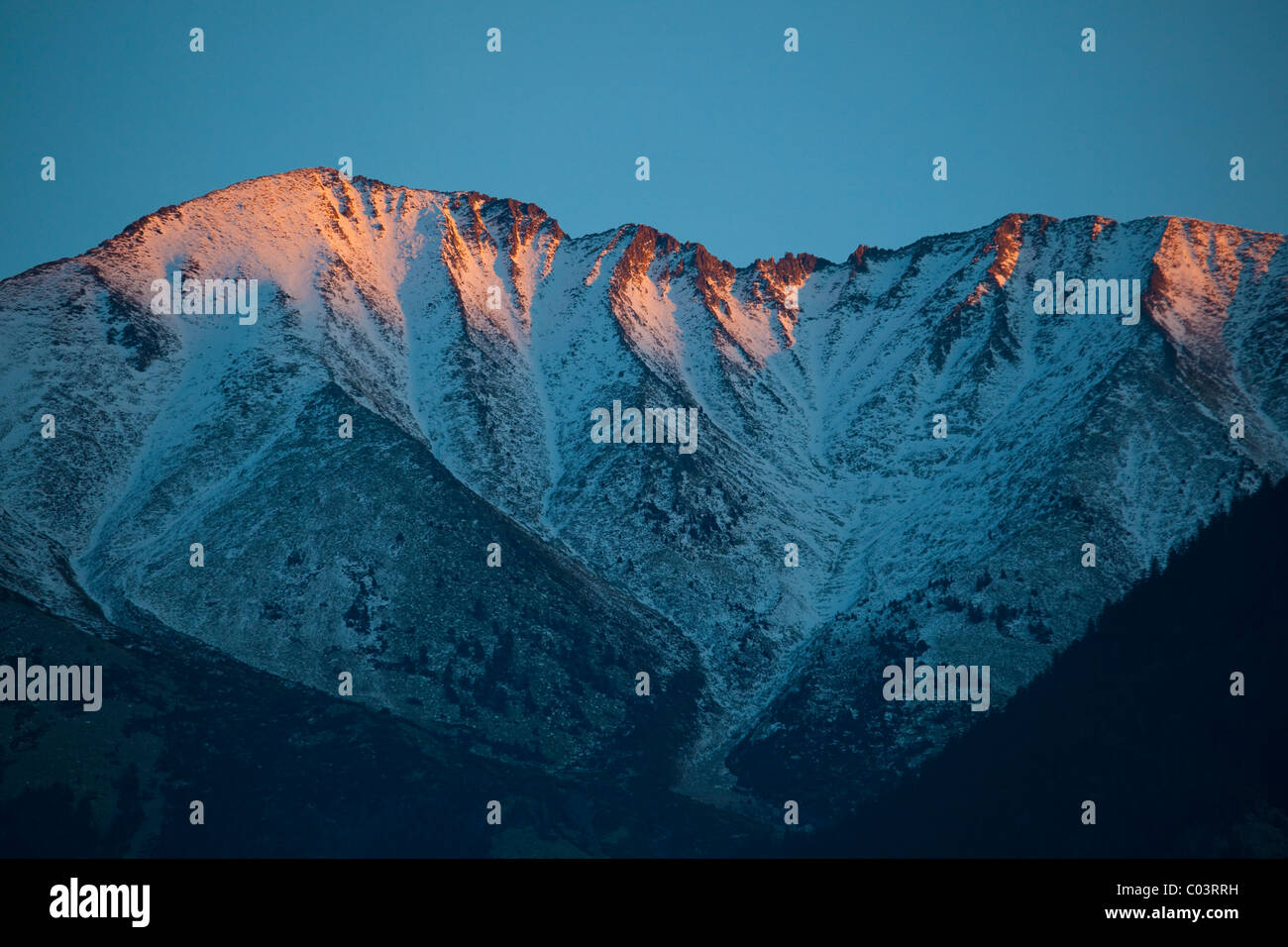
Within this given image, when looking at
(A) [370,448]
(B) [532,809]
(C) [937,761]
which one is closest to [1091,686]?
(C) [937,761]

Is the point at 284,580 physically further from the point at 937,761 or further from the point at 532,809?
the point at 937,761

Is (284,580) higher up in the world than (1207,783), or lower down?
higher up

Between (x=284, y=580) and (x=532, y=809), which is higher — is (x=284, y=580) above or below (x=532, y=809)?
above

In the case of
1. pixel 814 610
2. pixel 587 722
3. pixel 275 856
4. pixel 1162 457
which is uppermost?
pixel 1162 457

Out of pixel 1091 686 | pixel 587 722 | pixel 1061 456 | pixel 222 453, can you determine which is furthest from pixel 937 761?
pixel 222 453

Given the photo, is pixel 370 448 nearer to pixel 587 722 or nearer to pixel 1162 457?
pixel 587 722
